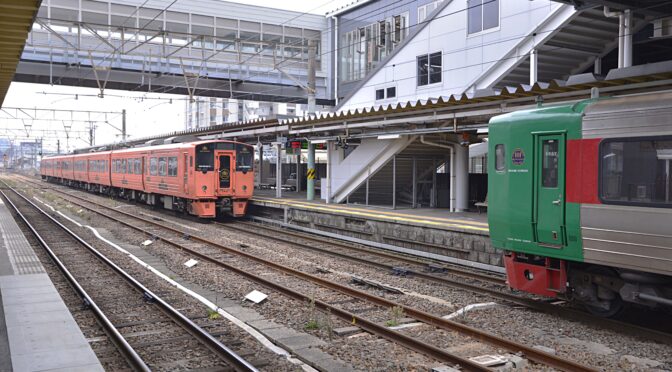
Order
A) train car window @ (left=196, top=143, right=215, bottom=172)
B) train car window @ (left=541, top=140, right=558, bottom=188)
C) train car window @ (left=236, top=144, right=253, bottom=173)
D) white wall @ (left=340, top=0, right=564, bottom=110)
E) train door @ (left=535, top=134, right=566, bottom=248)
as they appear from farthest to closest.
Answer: train car window @ (left=236, top=144, right=253, bottom=173) → train car window @ (left=196, top=143, right=215, bottom=172) → white wall @ (left=340, top=0, right=564, bottom=110) → train car window @ (left=541, top=140, right=558, bottom=188) → train door @ (left=535, top=134, right=566, bottom=248)

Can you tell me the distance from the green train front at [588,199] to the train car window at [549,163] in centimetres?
1

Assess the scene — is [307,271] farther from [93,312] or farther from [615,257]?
[615,257]

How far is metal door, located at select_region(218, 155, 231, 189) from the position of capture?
20828mm

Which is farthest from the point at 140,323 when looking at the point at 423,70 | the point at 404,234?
the point at 423,70

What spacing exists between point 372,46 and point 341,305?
27127mm

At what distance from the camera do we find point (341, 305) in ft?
29.3

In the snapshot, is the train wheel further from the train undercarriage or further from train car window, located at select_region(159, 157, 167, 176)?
train car window, located at select_region(159, 157, 167, 176)

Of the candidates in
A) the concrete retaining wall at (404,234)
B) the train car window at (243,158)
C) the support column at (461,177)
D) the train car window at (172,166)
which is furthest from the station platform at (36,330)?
the support column at (461,177)

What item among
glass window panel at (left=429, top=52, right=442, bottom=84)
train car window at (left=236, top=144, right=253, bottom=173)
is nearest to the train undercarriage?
train car window at (left=236, top=144, right=253, bottom=173)

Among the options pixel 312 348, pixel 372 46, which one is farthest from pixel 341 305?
pixel 372 46

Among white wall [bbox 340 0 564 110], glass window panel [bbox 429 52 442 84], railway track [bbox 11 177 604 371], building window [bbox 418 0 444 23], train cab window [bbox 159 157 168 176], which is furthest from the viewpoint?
building window [bbox 418 0 444 23]

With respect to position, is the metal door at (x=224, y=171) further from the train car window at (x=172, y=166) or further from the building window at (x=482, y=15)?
the building window at (x=482, y=15)

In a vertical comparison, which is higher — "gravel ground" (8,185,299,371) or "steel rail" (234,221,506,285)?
"steel rail" (234,221,506,285)

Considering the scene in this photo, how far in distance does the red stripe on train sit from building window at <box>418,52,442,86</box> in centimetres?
1713
